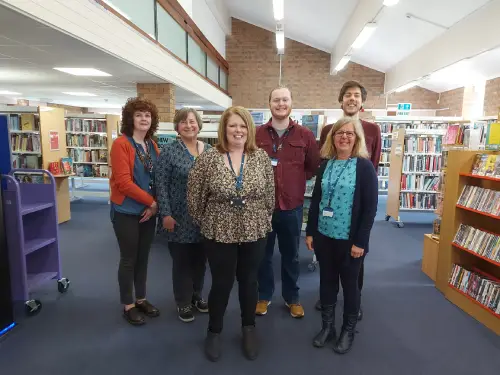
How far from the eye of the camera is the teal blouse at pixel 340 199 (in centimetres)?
208

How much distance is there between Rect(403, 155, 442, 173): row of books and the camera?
19.8 feet

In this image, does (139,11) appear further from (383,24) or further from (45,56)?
(383,24)

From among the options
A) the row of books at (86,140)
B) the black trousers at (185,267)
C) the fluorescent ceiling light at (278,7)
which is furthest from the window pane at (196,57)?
the black trousers at (185,267)

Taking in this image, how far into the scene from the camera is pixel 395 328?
8.47ft

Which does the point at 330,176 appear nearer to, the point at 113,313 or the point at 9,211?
the point at 113,313

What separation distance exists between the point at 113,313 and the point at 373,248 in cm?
335

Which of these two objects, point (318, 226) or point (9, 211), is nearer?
point (318, 226)

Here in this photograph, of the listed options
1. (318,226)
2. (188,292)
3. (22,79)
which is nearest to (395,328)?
(318,226)

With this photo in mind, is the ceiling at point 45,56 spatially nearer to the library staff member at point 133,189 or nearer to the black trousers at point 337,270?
the library staff member at point 133,189

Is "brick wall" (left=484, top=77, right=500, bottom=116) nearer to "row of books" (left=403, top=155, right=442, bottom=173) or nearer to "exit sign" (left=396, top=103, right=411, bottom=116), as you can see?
"exit sign" (left=396, top=103, right=411, bottom=116)

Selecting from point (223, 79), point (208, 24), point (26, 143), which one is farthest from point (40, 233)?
point (223, 79)

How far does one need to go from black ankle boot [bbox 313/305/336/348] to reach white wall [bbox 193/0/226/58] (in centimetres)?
759

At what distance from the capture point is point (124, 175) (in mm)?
2264

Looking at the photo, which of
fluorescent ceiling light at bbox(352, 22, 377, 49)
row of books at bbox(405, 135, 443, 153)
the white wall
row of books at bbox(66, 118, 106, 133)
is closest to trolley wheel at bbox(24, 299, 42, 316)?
row of books at bbox(66, 118, 106, 133)
